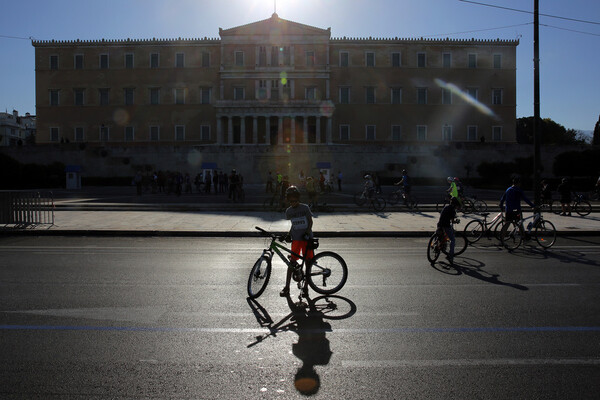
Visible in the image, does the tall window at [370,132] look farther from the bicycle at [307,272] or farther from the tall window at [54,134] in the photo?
the bicycle at [307,272]

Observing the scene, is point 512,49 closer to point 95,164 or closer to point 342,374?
point 95,164

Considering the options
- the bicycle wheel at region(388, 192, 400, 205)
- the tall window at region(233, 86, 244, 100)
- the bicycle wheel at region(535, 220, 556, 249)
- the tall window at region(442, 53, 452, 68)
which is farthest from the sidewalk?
the tall window at region(442, 53, 452, 68)

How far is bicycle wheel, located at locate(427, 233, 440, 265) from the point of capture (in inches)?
364

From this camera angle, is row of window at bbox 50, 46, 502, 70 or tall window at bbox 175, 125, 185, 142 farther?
tall window at bbox 175, 125, 185, 142

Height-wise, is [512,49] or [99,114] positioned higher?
[512,49]

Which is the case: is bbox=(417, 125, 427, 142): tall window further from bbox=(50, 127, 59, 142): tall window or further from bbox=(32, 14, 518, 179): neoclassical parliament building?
bbox=(50, 127, 59, 142): tall window

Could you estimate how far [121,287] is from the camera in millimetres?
7195

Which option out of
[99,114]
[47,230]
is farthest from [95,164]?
[47,230]

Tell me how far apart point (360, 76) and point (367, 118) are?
4.98 metres

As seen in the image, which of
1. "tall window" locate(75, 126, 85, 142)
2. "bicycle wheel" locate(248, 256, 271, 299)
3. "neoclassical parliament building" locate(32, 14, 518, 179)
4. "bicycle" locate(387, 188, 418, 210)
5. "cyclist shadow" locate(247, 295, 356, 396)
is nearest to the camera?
"cyclist shadow" locate(247, 295, 356, 396)

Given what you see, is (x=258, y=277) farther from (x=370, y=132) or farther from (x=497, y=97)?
(x=497, y=97)

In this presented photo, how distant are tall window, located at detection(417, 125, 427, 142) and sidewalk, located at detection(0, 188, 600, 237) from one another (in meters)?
38.9

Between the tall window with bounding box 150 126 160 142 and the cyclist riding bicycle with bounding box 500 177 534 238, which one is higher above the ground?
the tall window with bounding box 150 126 160 142

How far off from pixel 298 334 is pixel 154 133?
58.2 meters
